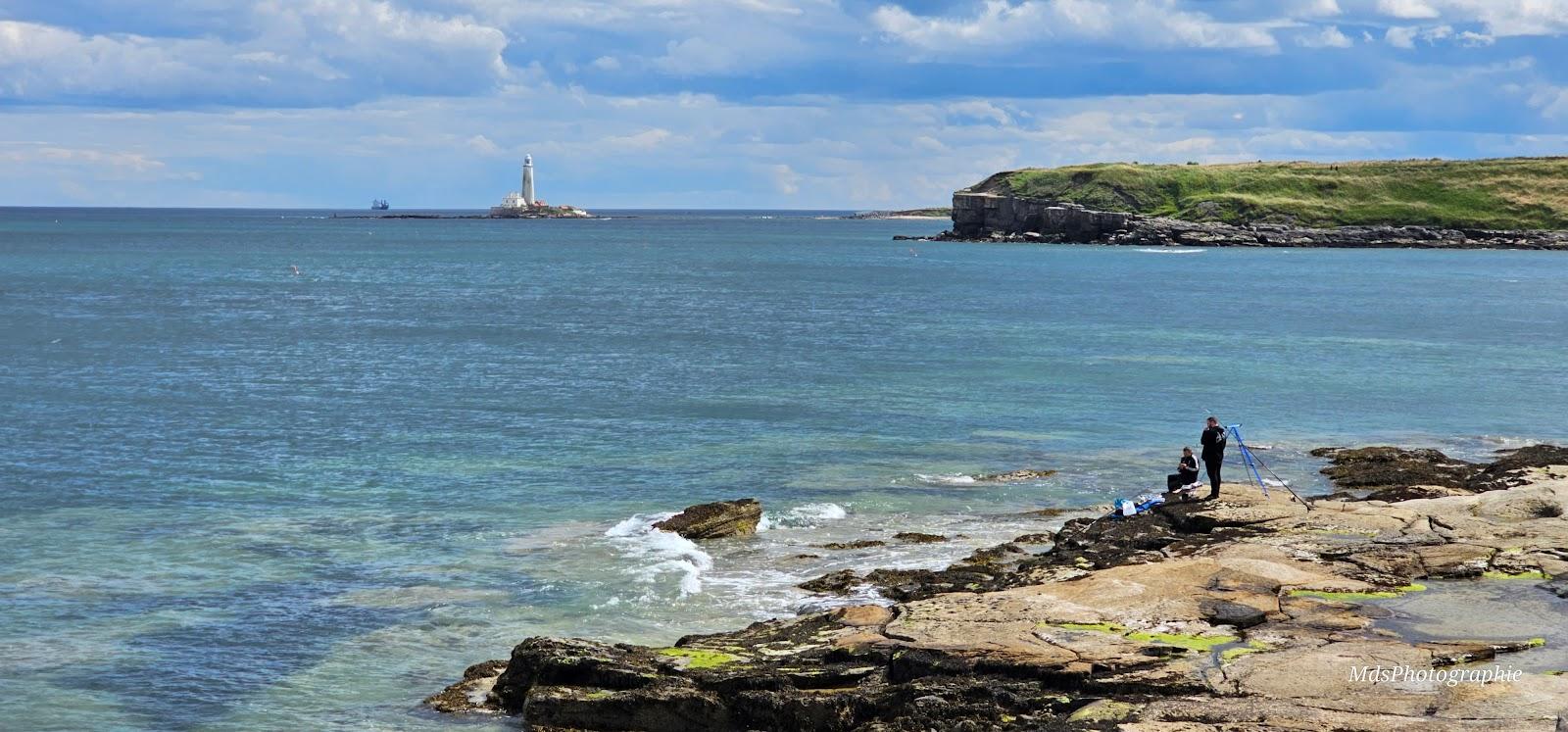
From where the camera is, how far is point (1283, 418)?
1924 inches

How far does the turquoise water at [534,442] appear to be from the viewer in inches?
976

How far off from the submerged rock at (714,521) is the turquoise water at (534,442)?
70 cm

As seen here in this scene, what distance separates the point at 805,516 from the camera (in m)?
33.8

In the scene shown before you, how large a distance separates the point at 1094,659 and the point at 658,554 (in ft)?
42.5

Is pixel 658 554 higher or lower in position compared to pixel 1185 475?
lower

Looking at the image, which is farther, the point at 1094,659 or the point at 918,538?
the point at 918,538

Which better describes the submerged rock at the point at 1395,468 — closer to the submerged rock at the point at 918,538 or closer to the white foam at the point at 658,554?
the submerged rock at the point at 918,538

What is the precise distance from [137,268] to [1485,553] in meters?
139

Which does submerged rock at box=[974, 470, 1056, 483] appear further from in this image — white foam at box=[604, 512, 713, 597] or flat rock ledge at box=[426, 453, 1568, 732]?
flat rock ledge at box=[426, 453, 1568, 732]

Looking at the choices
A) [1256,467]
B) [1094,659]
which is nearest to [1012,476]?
[1256,467]

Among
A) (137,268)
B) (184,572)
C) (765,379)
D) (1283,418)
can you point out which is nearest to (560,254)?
(137,268)

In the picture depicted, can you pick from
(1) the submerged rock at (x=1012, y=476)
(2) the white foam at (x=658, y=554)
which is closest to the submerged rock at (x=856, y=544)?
(2) the white foam at (x=658, y=554)

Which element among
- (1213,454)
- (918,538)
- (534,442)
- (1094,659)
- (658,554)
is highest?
(1213,454)

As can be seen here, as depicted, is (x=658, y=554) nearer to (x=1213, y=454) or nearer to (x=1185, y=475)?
(x=1185, y=475)
